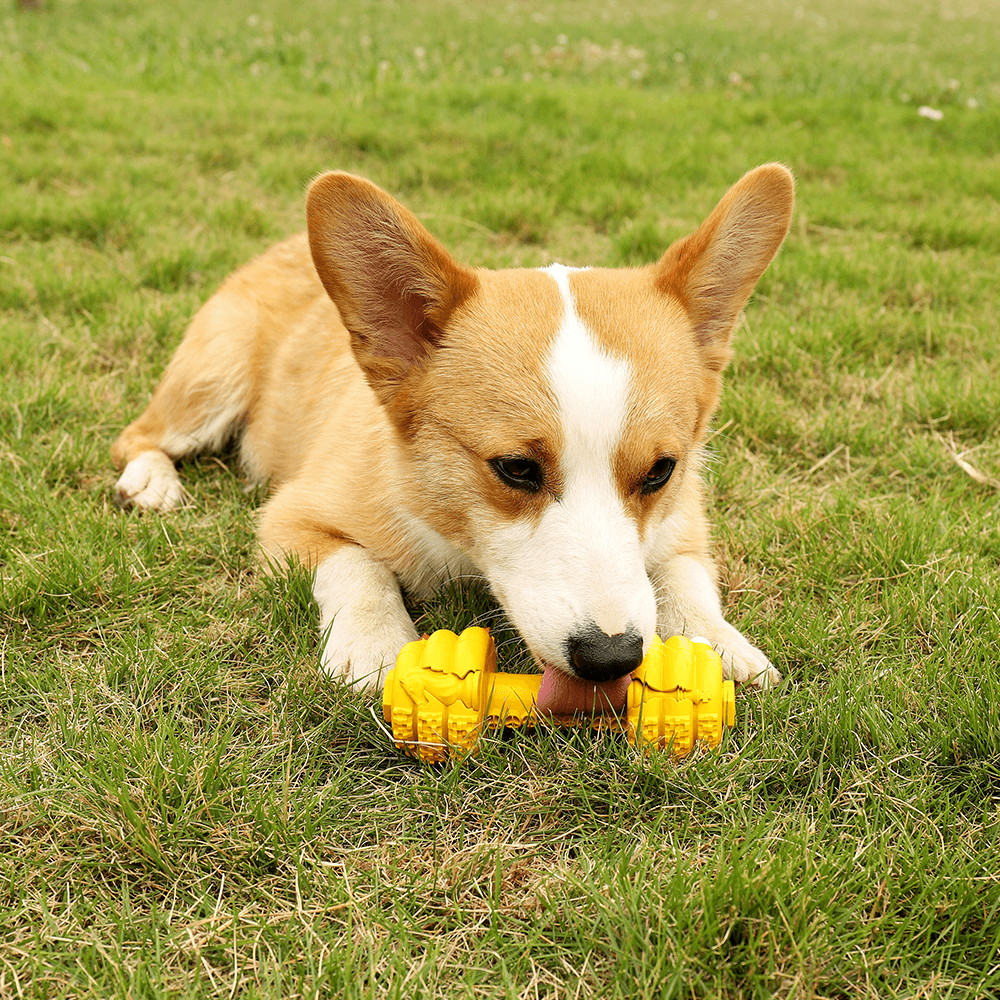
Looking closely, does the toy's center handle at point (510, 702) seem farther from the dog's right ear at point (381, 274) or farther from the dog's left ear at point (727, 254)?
the dog's left ear at point (727, 254)

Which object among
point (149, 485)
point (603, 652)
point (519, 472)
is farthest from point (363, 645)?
point (149, 485)

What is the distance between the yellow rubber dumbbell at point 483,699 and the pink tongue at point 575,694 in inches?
1.1

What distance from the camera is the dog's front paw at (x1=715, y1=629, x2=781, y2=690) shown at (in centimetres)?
226

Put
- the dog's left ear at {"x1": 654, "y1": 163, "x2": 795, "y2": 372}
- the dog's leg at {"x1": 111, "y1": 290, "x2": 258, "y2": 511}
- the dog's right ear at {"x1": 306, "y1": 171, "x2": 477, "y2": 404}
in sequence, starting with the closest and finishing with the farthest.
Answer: the dog's right ear at {"x1": 306, "y1": 171, "x2": 477, "y2": 404}
the dog's left ear at {"x1": 654, "y1": 163, "x2": 795, "y2": 372}
the dog's leg at {"x1": 111, "y1": 290, "x2": 258, "y2": 511}

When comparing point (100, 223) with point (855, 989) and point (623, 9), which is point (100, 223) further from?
point (623, 9)

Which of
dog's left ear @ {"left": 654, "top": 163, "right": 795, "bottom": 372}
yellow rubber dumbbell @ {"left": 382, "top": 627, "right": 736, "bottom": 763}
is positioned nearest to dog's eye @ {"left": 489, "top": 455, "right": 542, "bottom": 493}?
yellow rubber dumbbell @ {"left": 382, "top": 627, "right": 736, "bottom": 763}

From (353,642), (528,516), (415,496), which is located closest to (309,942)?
(353,642)

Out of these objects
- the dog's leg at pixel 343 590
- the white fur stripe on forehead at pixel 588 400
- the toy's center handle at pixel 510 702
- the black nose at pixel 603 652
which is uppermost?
the white fur stripe on forehead at pixel 588 400

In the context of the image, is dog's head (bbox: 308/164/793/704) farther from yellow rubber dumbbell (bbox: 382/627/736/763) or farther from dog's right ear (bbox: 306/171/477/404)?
yellow rubber dumbbell (bbox: 382/627/736/763)

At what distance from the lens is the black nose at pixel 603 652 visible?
185 cm

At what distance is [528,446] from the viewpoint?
2090 millimetres

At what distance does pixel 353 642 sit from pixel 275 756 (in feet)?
1.22

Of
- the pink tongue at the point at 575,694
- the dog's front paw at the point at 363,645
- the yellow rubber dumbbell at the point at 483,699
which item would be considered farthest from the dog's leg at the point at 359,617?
the pink tongue at the point at 575,694

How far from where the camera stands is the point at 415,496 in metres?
2.48
